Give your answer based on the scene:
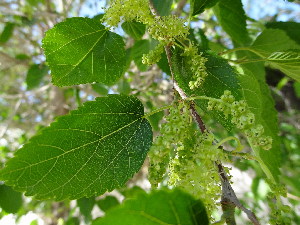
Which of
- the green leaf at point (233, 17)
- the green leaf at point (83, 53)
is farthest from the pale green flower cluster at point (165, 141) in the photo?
the green leaf at point (233, 17)

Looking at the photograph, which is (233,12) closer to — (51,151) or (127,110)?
(127,110)

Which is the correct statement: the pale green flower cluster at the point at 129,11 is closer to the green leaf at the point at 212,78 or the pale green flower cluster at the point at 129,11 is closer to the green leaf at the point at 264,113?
the green leaf at the point at 212,78

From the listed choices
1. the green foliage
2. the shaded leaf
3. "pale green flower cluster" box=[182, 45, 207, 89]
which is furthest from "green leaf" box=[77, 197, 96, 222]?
"pale green flower cluster" box=[182, 45, 207, 89]

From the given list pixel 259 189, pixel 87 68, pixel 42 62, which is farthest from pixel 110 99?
pixel 259 189

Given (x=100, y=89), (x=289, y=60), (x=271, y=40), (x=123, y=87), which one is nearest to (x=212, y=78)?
(x=289, y=60)

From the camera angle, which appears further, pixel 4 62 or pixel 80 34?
pixel 4 62

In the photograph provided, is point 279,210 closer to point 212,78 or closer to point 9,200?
point 212,78
